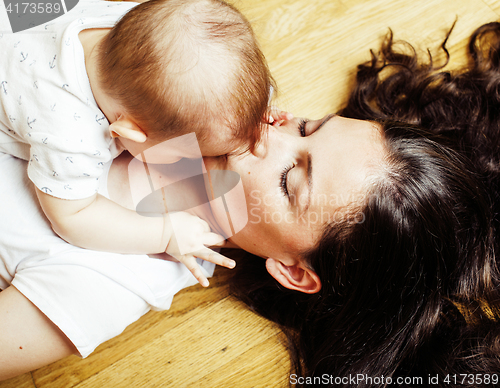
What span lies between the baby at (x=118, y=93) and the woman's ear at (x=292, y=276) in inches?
11.0

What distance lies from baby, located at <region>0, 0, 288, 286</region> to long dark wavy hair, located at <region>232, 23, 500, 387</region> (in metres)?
0.31

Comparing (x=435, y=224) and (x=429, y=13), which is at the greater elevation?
(x=429, y=13)

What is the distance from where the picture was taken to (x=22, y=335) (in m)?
0.72

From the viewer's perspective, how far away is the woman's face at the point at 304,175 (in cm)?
→ 69

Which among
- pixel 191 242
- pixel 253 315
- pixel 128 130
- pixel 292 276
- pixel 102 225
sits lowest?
pixel 253 315

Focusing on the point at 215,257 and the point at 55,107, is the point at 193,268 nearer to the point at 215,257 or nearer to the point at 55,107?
the point at 215,257

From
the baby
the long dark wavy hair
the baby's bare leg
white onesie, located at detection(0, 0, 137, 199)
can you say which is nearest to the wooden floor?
the long dark wavy hair

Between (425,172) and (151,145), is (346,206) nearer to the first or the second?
(425,172)

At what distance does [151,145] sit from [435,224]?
56cm

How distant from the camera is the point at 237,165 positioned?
72cm

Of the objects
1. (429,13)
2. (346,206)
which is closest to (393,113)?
(429,13)

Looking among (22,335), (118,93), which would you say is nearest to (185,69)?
(118,93)

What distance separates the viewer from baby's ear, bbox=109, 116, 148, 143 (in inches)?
24.0

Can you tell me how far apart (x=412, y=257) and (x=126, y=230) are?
0.58m
